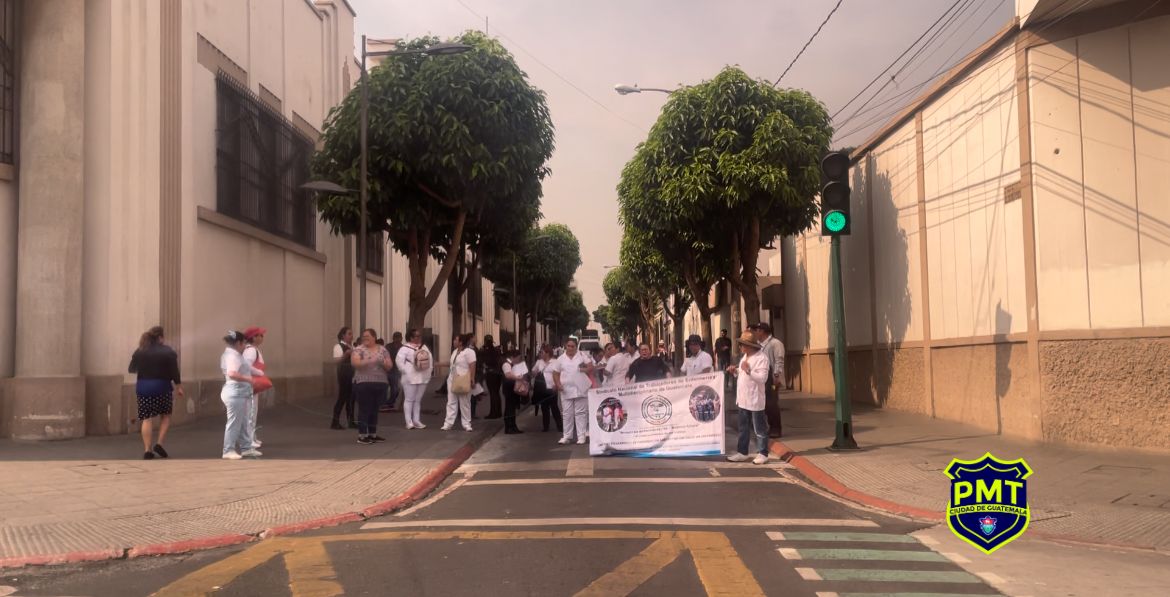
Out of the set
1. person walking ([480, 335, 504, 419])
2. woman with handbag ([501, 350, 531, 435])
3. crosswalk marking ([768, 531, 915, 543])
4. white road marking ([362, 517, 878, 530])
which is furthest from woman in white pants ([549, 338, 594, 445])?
crosswalk marking ([768, 531, 915, 543])

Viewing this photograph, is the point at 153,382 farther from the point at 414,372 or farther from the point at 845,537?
the point at 845,537

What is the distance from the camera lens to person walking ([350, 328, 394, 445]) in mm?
13594

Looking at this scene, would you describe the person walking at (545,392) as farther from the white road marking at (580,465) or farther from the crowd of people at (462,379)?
the white road marking at (580,465)

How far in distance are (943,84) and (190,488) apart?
12621 mm

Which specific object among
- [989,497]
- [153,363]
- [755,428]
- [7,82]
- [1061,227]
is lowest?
[755,428]

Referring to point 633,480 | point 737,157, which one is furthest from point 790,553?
point 737,157

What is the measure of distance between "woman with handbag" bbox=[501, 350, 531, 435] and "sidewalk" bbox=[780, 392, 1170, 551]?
14.3ft

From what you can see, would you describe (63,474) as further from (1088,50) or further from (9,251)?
(1088,50)

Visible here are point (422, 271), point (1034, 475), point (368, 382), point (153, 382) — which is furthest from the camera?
point (422, 271)

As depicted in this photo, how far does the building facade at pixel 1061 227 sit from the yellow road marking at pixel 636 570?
7.37 meters

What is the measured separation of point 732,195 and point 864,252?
3.37 m

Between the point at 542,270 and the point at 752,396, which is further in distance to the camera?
the point at 542,270

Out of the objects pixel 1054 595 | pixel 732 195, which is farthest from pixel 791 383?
pixel 1054 595

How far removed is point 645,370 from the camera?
1413 cm
